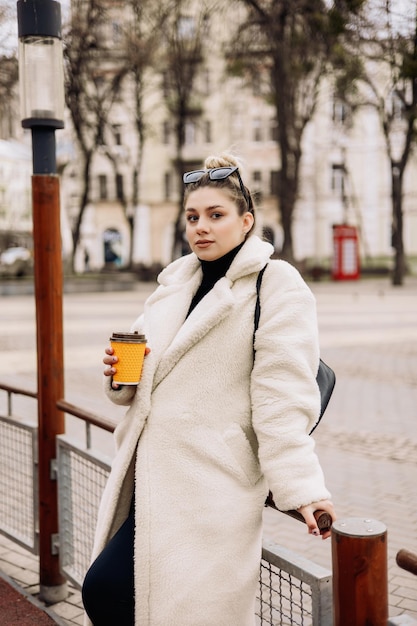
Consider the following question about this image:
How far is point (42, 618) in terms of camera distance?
349 cm

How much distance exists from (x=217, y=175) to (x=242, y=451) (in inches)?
30.3

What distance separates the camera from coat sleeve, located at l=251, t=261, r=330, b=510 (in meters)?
1.98

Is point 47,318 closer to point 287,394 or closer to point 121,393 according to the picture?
point 121,393

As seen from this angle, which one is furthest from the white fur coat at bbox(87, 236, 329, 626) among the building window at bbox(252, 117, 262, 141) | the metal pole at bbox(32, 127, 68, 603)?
the building window at bbox(252, 117, 262, 141)

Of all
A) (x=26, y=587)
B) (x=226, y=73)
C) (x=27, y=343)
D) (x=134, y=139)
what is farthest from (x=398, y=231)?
(x=134, y=139)

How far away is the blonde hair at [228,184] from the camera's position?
2223 millimetres

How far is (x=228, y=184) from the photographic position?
2.23 m

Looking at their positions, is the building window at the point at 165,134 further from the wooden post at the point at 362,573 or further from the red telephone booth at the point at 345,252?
the wooden post at the point at 362,573

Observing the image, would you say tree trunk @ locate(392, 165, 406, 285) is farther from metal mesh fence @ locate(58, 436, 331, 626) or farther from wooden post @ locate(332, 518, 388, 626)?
wooden post @ locate(332, 518, 388, 626)

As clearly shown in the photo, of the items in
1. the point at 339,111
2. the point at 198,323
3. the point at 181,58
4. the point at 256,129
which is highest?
the point at 339,111

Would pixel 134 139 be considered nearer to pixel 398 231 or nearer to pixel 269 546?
pixel 398 231

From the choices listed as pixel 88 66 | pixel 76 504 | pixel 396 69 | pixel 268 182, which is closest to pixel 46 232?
pixel 76 504

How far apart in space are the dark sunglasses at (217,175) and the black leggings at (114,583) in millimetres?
978

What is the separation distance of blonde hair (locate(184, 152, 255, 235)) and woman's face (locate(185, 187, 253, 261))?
15mm
